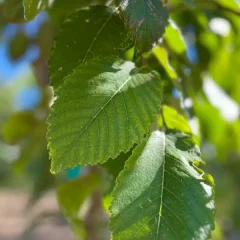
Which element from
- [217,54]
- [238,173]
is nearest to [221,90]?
[217,54]

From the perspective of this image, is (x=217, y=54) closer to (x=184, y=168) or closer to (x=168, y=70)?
(x=168, y=70)

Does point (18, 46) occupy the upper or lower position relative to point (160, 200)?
lower

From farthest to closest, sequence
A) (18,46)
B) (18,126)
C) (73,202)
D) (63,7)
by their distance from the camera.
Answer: (18,46), (18,126), (73,202), (63,7)

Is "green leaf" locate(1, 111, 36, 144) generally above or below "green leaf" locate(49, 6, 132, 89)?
below

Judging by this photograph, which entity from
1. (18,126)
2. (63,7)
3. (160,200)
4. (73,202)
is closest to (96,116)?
(160,200)

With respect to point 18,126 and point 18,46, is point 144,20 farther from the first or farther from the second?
point 18,46

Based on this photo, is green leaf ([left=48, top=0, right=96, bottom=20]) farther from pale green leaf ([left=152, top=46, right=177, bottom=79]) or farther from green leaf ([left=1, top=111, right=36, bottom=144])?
green leaf ([left=1, top=111, right=36, bottom=144])

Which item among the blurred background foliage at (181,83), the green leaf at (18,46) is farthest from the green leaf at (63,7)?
the green leaf at (18,46)

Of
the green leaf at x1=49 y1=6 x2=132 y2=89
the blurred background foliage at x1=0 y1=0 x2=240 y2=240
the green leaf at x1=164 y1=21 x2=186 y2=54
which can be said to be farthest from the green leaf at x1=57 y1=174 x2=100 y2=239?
the green leaf at x1=49 y1=6 x2=132 y2=89
